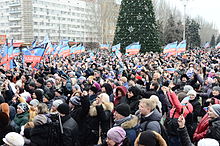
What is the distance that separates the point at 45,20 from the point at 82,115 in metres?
75.8

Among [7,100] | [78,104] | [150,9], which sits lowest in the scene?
[7,100]

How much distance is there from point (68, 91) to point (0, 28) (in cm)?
7980

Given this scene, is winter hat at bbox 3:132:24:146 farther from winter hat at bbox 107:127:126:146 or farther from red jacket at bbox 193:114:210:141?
red jacket at bbox 193:114:210:141

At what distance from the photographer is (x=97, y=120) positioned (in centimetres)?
513

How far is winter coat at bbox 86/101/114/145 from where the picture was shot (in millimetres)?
5074

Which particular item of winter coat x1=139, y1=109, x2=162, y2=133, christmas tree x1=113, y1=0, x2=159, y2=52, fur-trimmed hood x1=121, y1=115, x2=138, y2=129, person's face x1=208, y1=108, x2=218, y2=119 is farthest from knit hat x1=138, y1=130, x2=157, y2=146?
christmas tree x1=113, y1=0, x2=159, y2=52

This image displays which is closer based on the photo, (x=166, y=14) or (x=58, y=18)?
(x=166, y=14)

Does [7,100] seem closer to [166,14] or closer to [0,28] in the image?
[166,14]

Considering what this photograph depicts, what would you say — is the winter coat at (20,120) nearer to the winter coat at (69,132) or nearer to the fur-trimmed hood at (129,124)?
the winter coat at (69,132)

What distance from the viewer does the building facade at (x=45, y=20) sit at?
228ft

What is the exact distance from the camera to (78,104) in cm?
504

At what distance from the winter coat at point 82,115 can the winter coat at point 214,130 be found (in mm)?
2074

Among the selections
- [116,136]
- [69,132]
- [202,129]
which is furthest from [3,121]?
[202,129]

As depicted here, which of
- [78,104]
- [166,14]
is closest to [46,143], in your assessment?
[78,104]
